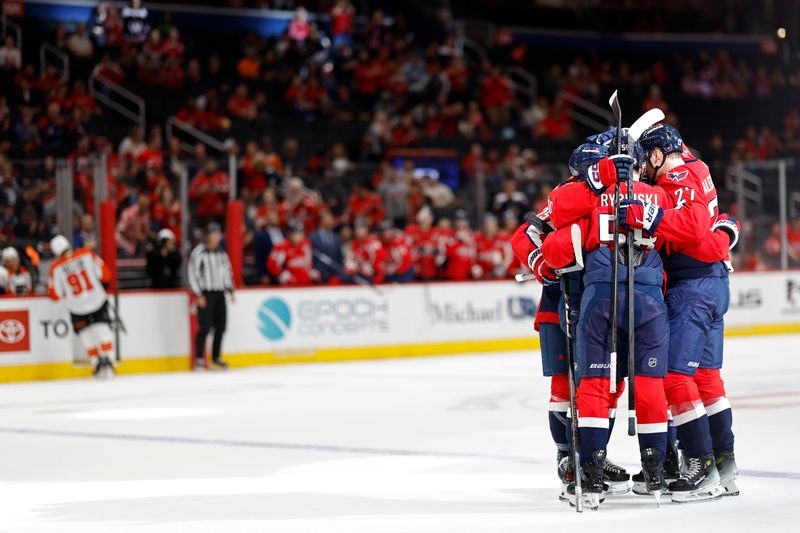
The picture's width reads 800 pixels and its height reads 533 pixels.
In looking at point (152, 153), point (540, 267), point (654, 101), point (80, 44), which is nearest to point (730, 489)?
point (540, 267)

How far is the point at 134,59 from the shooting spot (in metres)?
23.2

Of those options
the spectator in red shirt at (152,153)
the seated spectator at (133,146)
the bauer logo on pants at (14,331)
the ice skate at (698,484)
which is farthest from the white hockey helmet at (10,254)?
the ice skate at (698,484)

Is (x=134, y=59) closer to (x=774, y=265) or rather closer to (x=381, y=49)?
(x=381, y=49)

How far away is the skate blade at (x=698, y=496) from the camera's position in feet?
22.1

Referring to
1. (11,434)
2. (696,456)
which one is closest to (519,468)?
(696,456)

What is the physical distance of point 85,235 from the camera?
16438 millimetres

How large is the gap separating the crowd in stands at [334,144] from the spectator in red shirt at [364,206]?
0.02 m

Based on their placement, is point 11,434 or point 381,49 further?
point 381,49

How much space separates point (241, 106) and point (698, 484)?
17.5 metres

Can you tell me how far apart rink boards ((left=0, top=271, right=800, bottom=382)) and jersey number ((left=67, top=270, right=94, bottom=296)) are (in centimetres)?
49

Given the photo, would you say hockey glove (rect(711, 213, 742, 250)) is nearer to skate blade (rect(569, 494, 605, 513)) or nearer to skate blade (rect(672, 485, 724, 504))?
skate blade (rect(672, 485, 724, 504))

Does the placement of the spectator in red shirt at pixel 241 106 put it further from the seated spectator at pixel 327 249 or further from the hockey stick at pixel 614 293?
the hockey stick at pixel 614 293

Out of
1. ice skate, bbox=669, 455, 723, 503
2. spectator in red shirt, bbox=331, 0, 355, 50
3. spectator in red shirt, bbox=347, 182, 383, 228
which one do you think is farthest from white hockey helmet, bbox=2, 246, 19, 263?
spectator in red shirt, bbox=331, 0, 355, 50

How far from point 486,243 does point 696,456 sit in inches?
520
